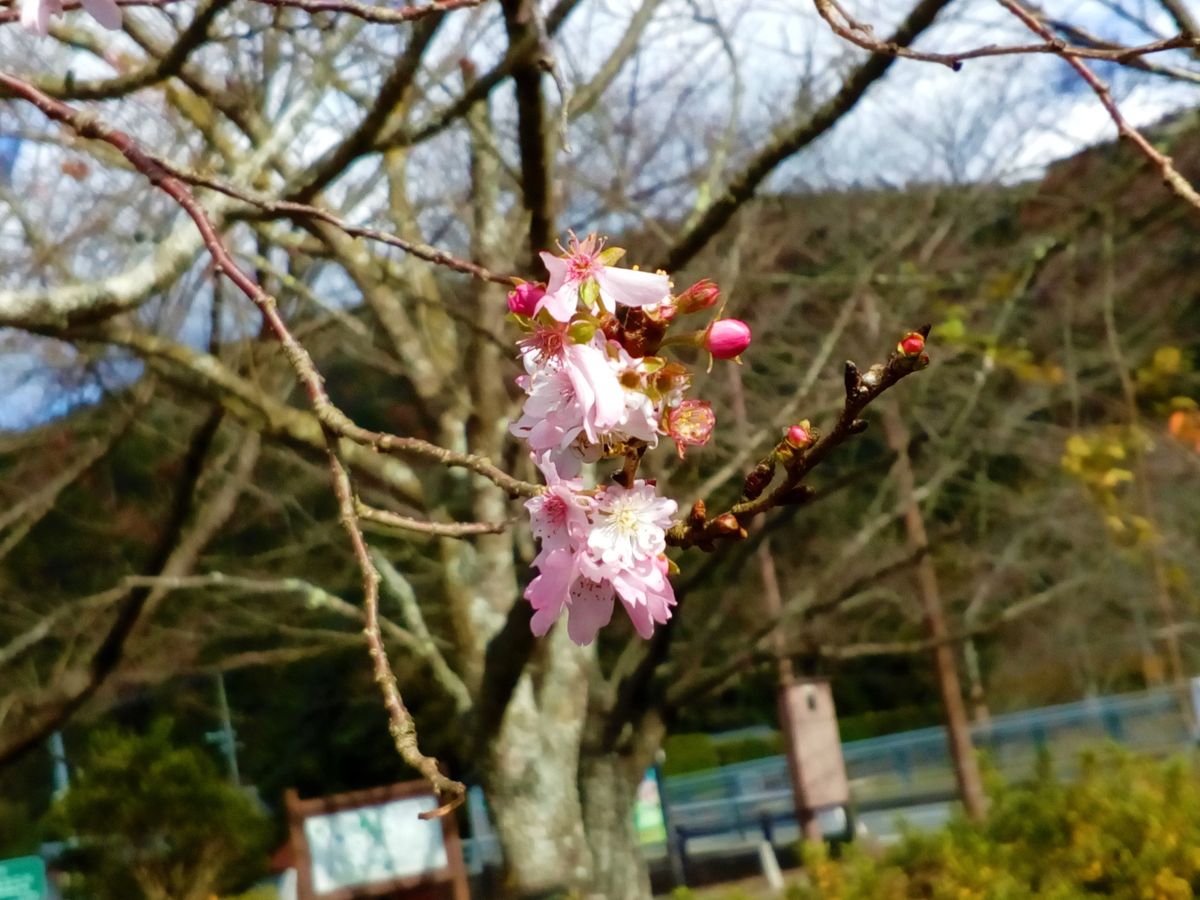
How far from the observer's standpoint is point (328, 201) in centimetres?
404

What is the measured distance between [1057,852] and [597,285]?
4.51 m

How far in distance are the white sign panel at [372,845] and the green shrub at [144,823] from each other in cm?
286

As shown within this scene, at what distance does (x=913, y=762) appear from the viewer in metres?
10.4

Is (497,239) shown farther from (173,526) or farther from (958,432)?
(958,432)

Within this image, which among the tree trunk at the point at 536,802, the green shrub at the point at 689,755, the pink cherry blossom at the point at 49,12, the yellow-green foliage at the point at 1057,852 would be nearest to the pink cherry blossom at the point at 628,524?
the pink cherry blossom at the point at 49,12

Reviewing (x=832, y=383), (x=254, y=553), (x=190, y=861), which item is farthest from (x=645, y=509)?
(x=190, y=861)

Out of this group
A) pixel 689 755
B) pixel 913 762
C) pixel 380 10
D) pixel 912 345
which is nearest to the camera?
pixel 912 345

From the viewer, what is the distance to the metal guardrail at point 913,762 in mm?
8500

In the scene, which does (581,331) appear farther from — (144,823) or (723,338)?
(144,823)

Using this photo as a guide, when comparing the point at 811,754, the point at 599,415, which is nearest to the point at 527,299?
the point at 599,415

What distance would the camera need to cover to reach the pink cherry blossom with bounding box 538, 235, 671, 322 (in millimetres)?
825

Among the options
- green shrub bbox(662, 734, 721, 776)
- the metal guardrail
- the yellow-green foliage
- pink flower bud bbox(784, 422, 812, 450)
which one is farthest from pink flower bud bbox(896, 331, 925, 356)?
green shrub bbox(662, 734, 721, 776)

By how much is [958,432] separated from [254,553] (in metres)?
3.92

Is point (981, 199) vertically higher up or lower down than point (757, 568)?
higher up
